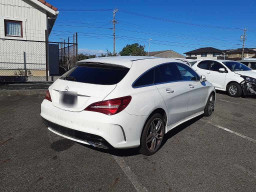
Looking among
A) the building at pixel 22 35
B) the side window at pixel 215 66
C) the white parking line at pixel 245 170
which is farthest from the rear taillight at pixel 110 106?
the building at pixel 22 35

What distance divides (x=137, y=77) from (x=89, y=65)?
2.84ft

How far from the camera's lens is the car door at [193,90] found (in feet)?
14.7

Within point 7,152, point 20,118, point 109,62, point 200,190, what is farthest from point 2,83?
point 200,190

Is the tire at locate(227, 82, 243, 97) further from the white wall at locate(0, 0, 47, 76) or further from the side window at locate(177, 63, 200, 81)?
the white wall at locate(0, 0, 47, 76)

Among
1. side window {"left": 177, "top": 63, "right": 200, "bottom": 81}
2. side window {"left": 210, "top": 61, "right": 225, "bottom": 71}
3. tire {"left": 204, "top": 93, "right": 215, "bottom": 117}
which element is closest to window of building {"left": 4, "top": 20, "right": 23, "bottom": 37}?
side window {"left": 210, "top": 61, "right": 225, "bottom": 71}

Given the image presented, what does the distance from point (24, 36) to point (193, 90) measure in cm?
1040

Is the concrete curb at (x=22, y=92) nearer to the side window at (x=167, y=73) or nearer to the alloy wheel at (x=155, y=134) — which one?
the side window at (x=167, y=73)

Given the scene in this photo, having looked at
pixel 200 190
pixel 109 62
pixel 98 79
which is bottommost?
pixel 200 190

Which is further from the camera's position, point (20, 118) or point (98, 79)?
point (20, 118)

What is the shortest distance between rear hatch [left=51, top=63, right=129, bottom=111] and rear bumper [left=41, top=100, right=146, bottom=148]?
0.14 m

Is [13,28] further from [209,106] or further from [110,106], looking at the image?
[110,106]

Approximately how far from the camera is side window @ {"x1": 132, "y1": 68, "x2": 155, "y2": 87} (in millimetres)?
3229

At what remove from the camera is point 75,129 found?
2.99m

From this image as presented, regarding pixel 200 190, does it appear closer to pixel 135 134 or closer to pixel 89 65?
pixel 135 134
